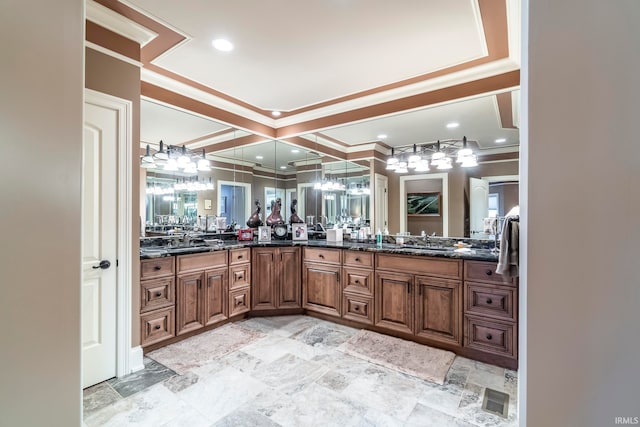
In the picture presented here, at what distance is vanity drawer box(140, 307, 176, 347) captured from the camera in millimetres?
2490

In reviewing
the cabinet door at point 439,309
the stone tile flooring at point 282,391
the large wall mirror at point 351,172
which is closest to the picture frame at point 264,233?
the large wall mirror at point 351,172

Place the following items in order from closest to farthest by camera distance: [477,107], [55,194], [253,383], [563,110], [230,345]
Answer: [563,110]
[55,194]
[253,383]
[230,345]
[477,107]

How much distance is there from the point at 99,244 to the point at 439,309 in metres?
2.90

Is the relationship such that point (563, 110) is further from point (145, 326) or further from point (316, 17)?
point (145, 326)

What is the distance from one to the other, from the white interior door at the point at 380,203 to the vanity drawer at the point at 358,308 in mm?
966

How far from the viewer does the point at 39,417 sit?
33.7 inches

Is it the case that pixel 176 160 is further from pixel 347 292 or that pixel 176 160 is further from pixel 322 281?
pixel 347 292

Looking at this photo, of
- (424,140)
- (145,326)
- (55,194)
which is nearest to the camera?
(55,194)

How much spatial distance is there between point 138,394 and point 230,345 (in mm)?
859

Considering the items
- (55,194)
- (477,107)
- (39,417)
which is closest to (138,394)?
(39,417)

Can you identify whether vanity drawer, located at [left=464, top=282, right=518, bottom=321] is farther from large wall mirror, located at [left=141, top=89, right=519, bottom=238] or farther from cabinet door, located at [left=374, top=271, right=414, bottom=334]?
large wall mirror, located at [left=141, top=89, right=519, bottom=238]

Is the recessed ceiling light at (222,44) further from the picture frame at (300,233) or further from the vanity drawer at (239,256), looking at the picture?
the picture frame at (300,233)

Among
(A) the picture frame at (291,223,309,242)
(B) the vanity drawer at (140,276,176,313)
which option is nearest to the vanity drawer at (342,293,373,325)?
(A) the picture frame at (291,223,309,242)

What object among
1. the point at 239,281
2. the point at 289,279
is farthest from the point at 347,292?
the point at 239,281
